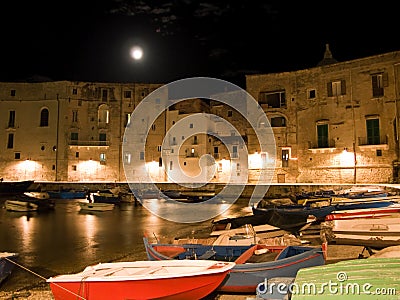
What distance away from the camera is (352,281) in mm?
3502

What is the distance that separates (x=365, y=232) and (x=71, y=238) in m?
11.3

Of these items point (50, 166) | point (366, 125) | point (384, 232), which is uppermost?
point (366, 125)

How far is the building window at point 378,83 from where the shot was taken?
1058 inches

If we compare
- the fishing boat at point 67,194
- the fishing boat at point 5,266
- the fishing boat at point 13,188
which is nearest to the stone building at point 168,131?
the fishing boat at point 13,188

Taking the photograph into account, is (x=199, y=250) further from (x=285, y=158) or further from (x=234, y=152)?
(x=234, y=152)

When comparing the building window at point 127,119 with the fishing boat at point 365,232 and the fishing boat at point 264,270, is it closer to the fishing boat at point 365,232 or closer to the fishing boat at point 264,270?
the fishing boat at point 365,232

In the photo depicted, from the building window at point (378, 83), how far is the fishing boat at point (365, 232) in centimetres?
2112

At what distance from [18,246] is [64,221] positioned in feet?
22.0

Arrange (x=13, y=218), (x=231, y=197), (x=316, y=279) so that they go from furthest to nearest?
(x=231, y=197) → (x=13, y=218) → (x=316, y=279)

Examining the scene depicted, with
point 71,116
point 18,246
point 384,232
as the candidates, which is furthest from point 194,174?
point 384,232

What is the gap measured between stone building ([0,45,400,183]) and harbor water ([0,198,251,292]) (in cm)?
1444

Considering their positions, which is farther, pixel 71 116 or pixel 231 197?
pixel 71 116

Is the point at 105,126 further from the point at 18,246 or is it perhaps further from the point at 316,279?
the point at 316,279

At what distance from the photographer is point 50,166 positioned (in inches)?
1529
